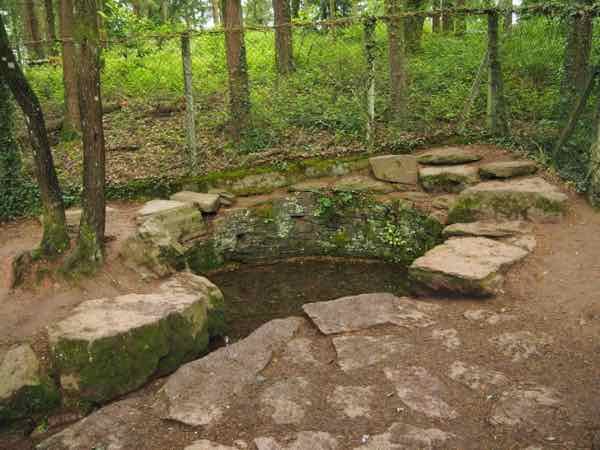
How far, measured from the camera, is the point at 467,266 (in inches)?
211

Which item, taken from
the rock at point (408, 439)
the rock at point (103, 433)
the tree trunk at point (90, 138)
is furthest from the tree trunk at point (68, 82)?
the rock at point (408, 439)

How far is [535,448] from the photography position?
120 inches

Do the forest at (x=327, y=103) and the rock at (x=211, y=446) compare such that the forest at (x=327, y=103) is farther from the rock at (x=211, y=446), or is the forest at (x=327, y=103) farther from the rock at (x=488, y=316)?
the rock at (x=211, y=446)

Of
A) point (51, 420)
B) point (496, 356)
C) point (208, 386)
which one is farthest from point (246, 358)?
point (496, 356)

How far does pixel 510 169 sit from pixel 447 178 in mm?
931

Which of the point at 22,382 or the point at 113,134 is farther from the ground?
the point at 113,134

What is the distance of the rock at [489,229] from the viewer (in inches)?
247

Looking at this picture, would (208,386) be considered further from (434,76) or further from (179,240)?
(434,76)

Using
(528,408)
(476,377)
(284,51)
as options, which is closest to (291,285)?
(476,377)

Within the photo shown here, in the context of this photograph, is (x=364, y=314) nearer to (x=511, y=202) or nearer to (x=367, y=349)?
(x=367, y=349)

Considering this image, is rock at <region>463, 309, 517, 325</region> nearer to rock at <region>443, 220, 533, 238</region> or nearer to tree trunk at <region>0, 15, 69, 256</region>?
rock at <region>443, 220, 533, 238</region>

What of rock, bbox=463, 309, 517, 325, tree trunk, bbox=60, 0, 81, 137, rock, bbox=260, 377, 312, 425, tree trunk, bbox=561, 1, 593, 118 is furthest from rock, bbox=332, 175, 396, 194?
tree trunk, bbox=60, 0, 81, 137

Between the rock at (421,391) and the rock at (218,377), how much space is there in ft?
3.88

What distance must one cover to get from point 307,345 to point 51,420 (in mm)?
2322
